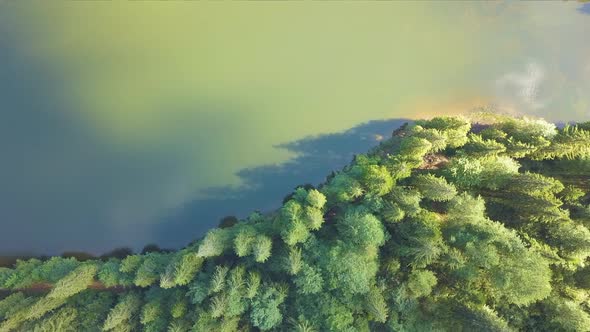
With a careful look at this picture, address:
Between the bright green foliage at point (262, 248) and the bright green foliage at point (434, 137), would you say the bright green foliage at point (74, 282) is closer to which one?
the bright green foliage at point (262, 248)

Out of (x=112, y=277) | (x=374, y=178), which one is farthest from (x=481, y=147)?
(x=112, y=277)

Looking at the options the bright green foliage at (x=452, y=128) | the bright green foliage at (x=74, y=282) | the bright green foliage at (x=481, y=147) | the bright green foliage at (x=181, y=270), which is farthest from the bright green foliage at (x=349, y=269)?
the bright green foliage at (x=74, y=282)

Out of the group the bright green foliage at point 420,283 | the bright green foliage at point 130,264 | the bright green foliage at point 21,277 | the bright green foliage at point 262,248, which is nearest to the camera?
the bright green foliage at point 420,283

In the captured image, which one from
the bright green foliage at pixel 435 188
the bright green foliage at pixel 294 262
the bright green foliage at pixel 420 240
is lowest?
the bright green foliage at pixel 294 262

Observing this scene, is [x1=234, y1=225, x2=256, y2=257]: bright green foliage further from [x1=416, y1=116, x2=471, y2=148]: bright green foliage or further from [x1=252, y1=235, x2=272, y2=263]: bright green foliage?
[x1=416, y1=116, x2=471, y2=148]: bright green foliage

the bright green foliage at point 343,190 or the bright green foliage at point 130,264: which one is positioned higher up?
the bright green foliage at point 343,190

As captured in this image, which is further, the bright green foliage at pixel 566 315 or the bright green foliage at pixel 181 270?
the bright green foliage at pixel 181 270

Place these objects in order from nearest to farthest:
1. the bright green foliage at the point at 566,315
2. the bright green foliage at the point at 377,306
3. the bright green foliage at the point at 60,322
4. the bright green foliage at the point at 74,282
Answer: the bright green foliage at the point at 566,315 < the bright green foliage at the point at 377,306 < the bright green foliage at the point at 74,282 < the bright green foliage at the point at 60,322

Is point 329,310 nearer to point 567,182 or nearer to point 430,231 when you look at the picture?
point 430,231
